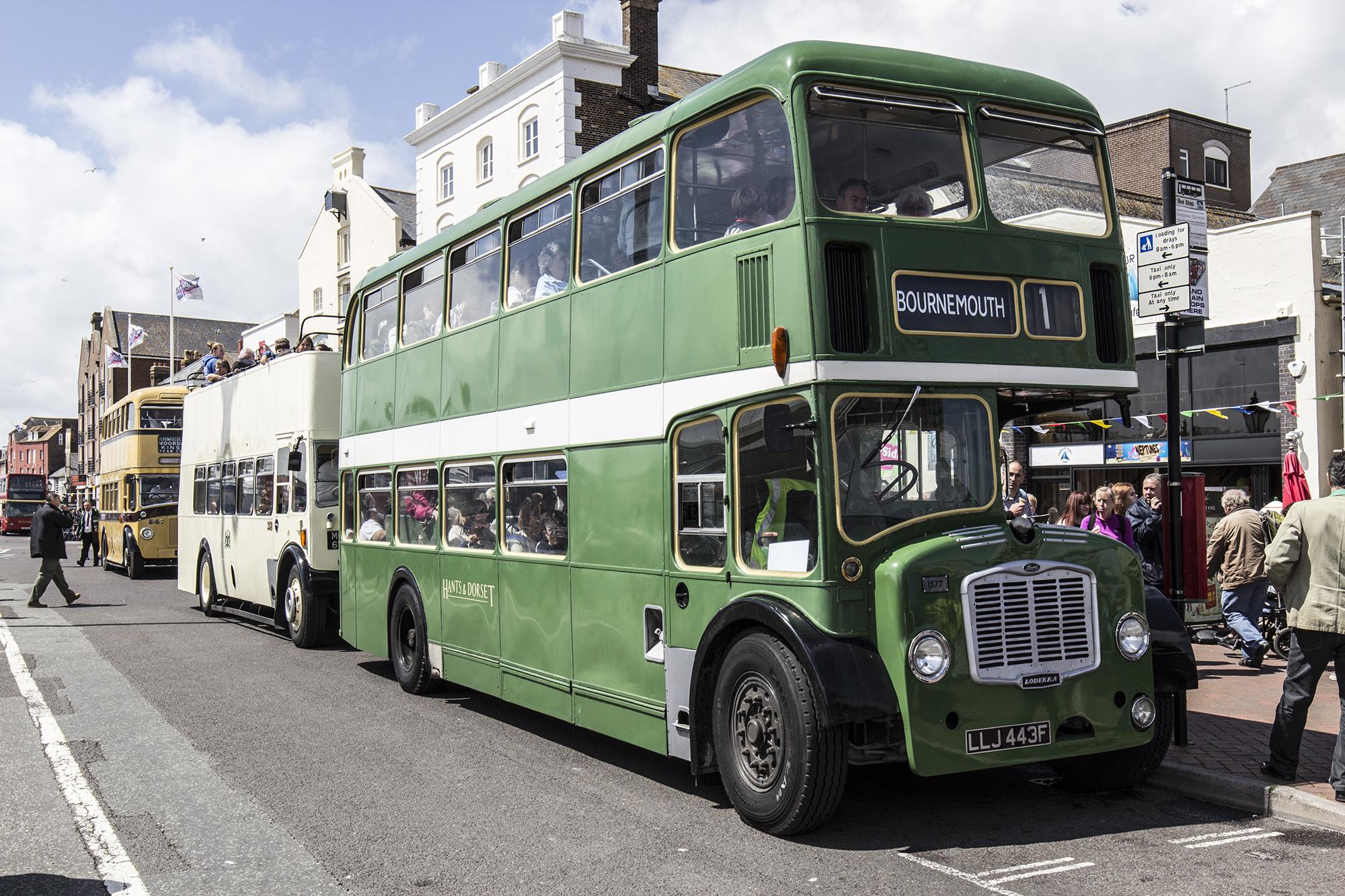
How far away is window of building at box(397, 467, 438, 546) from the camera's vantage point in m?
10.8

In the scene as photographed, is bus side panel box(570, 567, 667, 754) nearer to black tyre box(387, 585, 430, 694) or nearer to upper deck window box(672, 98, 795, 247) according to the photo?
upper deck window box(672, 98, 795, 247)

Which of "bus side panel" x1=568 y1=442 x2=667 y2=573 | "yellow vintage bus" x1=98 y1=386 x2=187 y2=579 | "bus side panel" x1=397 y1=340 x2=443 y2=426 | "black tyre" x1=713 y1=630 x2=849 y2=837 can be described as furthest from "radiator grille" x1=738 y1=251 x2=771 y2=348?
"yellow vintage bus" x1=98 y1=386 x2=187 y2=579

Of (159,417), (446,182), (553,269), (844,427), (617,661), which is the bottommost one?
(617,661)

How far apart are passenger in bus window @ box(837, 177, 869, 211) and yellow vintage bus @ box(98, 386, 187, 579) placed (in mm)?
23529

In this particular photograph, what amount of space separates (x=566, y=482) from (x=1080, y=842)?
4.13 metres

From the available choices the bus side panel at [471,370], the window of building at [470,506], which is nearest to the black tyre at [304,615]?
the window of building at [470,506]

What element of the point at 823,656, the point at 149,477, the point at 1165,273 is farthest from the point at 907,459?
the point at 149,477

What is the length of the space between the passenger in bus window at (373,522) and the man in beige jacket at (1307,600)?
8.24 m

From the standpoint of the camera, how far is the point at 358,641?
12.6 metres

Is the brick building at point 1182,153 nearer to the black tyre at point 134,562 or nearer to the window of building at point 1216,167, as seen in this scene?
the window of building at point 1216,167

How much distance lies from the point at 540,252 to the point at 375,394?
13.1ft

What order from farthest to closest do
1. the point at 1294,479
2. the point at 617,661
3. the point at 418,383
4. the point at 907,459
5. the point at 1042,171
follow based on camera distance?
the point at 1294,479 → the point at 418,383 → the point at 617,661 → the point at 1042,171 → the point at 907,459

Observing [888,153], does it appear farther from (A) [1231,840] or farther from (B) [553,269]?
(A) [1231,840]

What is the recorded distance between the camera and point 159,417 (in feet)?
90.6
